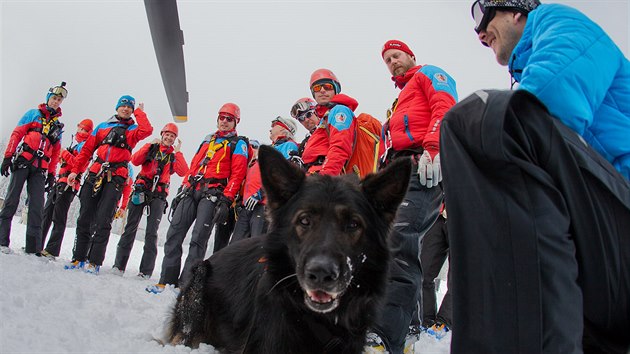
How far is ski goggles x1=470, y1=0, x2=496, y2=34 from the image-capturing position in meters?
2.48

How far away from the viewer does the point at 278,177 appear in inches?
119

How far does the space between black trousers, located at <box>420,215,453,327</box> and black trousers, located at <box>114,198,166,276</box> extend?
6212 millimetres

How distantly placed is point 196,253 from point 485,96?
6.59 m

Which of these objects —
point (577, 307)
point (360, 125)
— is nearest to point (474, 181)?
point (577, 307)

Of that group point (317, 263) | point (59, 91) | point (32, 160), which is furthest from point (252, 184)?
point (317, 263)

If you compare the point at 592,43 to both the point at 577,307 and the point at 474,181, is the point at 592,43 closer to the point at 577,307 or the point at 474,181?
the point at 474,181

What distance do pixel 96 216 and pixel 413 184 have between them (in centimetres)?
705

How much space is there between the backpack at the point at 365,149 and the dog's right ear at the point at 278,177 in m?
2.03

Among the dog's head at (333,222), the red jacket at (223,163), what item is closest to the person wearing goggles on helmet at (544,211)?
the dog's head at (333,222)

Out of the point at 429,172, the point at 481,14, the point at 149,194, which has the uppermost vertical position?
the point at 481,14

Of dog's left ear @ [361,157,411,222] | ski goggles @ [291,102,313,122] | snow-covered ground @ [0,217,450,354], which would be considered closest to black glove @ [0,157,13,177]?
snow-covered ground @ [0,217,450,354]

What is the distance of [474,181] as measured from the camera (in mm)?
1729

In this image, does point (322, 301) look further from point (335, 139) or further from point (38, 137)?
point (38, 137)

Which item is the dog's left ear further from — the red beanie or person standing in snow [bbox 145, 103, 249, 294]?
person standing in snow [bbox 145, 103, 249, 294]
